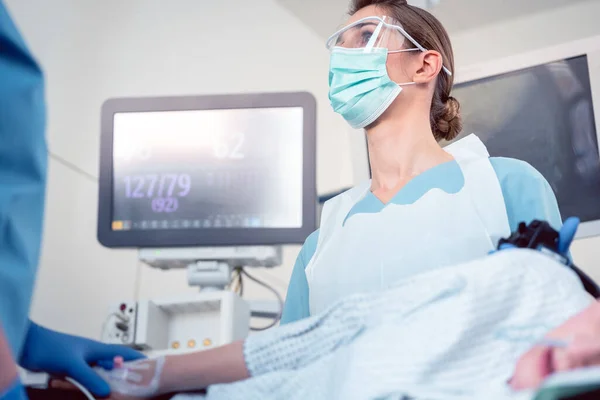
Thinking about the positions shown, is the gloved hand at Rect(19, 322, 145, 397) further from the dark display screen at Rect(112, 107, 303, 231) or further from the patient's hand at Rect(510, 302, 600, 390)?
the dark display screen at Rect(112, 107, 303, 231)

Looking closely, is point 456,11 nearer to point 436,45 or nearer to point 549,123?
point 549,123

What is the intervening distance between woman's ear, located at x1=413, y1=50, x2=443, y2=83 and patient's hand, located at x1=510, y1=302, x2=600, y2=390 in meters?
0.79

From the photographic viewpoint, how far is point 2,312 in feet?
2.15

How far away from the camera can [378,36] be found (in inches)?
54.2

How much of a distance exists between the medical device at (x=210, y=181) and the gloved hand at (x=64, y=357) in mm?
828

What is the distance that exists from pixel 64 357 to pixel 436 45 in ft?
2.99

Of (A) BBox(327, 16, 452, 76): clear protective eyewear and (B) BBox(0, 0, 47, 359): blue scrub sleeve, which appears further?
(A) BBox(327, 16, 452, 76): clear protective eyewear

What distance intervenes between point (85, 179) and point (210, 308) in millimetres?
917

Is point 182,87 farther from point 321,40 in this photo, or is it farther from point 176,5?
point 321,40

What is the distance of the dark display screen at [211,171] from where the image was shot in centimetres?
176

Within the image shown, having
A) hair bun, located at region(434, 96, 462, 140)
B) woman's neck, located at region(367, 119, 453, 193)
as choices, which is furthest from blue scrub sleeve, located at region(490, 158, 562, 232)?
hair bun, located at region(434, 96, 462, 140)

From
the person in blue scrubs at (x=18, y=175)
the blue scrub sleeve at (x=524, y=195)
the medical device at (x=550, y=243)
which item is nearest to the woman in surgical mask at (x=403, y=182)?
the blue scrub sleeve at (x=524, y=195)

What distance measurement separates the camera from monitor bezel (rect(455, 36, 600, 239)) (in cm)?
158

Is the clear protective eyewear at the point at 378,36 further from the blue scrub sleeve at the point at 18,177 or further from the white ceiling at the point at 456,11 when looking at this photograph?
the white ceiling at the point at 456,11
